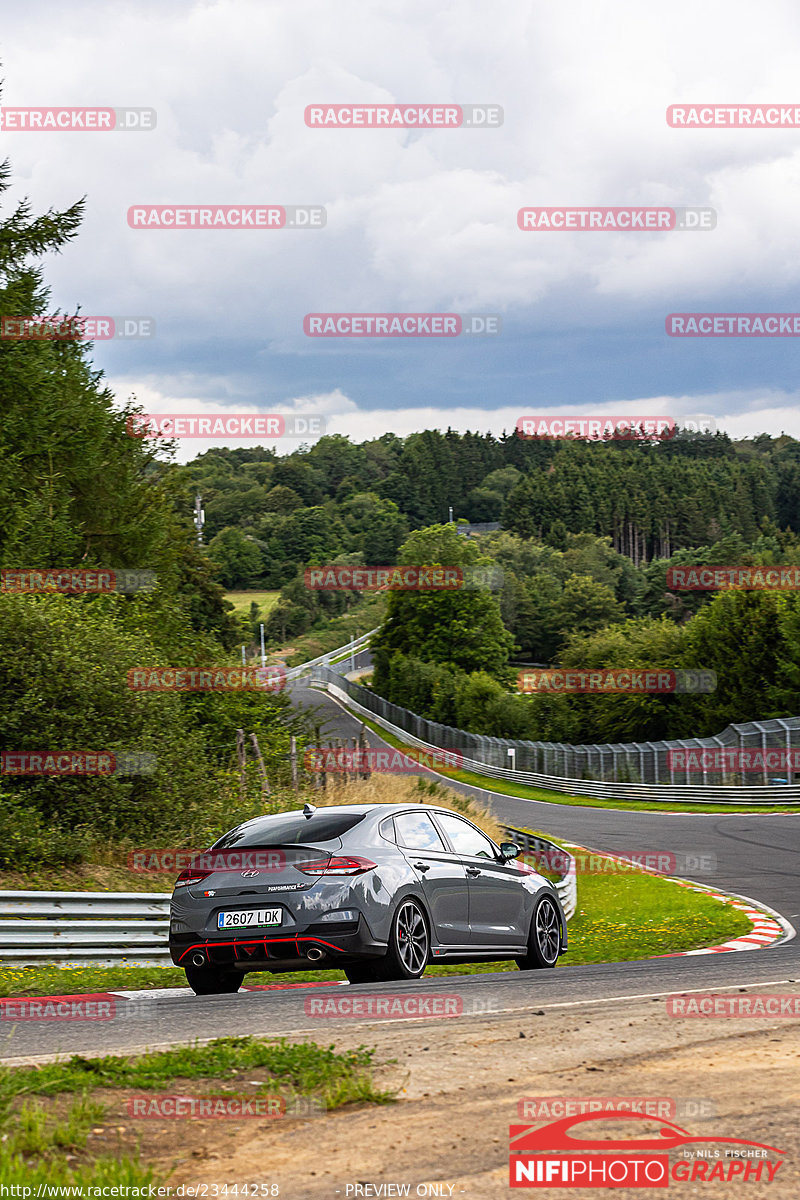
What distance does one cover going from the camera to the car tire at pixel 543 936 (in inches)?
456

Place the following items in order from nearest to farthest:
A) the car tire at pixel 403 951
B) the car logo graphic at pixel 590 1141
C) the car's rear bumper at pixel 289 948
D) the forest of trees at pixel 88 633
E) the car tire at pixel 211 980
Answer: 1. the car logo graphic at pixel 590 1141
2. the car's rear bumper at pixel 289 948
3. the car tire at pixel 403 951
4. the car tire at pixel 211 980
5. the forest of trees at pixel 88 633

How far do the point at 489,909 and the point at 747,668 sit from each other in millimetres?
52491

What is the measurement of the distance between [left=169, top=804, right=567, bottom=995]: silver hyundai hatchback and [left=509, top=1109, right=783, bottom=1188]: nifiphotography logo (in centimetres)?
444

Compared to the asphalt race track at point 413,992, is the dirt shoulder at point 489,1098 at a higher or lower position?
higher

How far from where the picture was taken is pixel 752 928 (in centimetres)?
1594

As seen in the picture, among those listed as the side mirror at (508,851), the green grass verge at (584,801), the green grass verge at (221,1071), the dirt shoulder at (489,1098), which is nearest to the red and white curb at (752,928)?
the side mirror at (508,851)

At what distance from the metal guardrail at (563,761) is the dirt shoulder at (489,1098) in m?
34.9

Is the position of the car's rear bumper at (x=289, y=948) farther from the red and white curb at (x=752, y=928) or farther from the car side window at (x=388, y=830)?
the red and white curb at (x=752, y=928)

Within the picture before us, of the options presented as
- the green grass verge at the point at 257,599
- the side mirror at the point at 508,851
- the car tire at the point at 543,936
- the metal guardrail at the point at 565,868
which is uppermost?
the green grass verge at the point at 257,599

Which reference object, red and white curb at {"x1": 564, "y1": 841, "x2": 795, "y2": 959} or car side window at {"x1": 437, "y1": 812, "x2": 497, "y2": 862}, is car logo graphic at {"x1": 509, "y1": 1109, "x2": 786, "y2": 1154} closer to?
car side window at {"x1": 437, "y1": 812, "x2": 497, "y2": 862}

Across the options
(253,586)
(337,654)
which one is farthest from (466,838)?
(253,586)

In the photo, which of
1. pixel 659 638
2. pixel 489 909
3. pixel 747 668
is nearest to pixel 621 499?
pixel 659 638

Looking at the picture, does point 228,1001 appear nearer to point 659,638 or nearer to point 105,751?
point 105,751

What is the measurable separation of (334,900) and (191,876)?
53.5 inches
